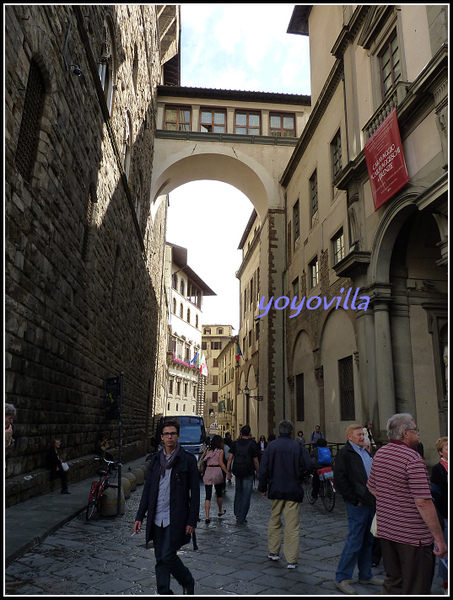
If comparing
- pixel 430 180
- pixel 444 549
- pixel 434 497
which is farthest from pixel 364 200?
pixel 444 549

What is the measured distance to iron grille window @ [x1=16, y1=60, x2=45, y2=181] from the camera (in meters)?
7.08

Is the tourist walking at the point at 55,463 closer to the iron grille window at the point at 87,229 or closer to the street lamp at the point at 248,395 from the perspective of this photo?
the iron grille window at the point at 87,229

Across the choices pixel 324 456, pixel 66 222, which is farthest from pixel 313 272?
pixel 66 222

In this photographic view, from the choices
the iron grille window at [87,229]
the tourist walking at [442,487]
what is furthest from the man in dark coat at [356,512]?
the iron grille window at [87,229]

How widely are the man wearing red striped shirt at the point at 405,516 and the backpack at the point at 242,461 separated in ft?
15.4

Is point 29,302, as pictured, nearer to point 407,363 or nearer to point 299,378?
point 407,363

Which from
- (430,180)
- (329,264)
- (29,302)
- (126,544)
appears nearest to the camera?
(126,544)

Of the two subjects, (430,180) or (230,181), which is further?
(230,181)

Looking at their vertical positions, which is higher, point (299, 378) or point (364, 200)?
point (364, 200)

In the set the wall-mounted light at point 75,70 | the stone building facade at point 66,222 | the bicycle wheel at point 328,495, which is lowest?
the bicycle wheel at point 328,495

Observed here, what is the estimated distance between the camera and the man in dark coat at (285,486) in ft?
18.1

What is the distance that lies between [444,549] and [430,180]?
7764 mm

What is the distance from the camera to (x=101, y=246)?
12.4 m

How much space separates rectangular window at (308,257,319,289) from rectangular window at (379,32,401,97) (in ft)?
22.9
